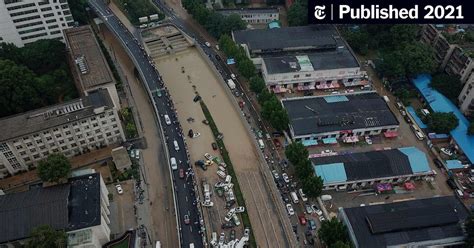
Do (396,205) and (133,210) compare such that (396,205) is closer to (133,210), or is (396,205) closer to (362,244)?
(362,244)


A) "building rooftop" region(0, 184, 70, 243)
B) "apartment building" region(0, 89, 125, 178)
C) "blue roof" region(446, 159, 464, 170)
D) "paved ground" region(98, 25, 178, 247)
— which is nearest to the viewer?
"building rooftop" region(0, 184, 70, 243)

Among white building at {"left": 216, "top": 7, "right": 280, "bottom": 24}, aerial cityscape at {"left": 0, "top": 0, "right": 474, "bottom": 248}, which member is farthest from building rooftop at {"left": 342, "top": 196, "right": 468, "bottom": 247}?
white building at {"left": 216, "top": 7, "right": 280, "bottom": 24}

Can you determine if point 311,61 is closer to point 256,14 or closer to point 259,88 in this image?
point 259,88

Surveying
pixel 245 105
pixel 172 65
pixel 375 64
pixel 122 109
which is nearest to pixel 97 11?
pixel 172 65

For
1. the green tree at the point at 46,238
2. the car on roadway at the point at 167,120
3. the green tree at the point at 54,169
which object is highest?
the car on roadway at the point at 167,120

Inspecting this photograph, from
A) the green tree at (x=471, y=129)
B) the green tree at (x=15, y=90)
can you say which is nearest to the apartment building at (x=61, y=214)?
the green tree at (x=15, y=90)

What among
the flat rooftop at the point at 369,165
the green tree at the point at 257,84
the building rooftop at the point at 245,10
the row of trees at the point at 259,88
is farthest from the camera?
the building rooftop at the point at 245,10

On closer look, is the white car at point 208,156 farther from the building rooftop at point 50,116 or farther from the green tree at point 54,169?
the green tree at point 54,169

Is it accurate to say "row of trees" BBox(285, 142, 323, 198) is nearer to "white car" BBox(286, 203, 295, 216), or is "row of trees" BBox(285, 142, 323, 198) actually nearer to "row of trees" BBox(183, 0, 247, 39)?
"white car" BBox(286, 203, 295, 216)
